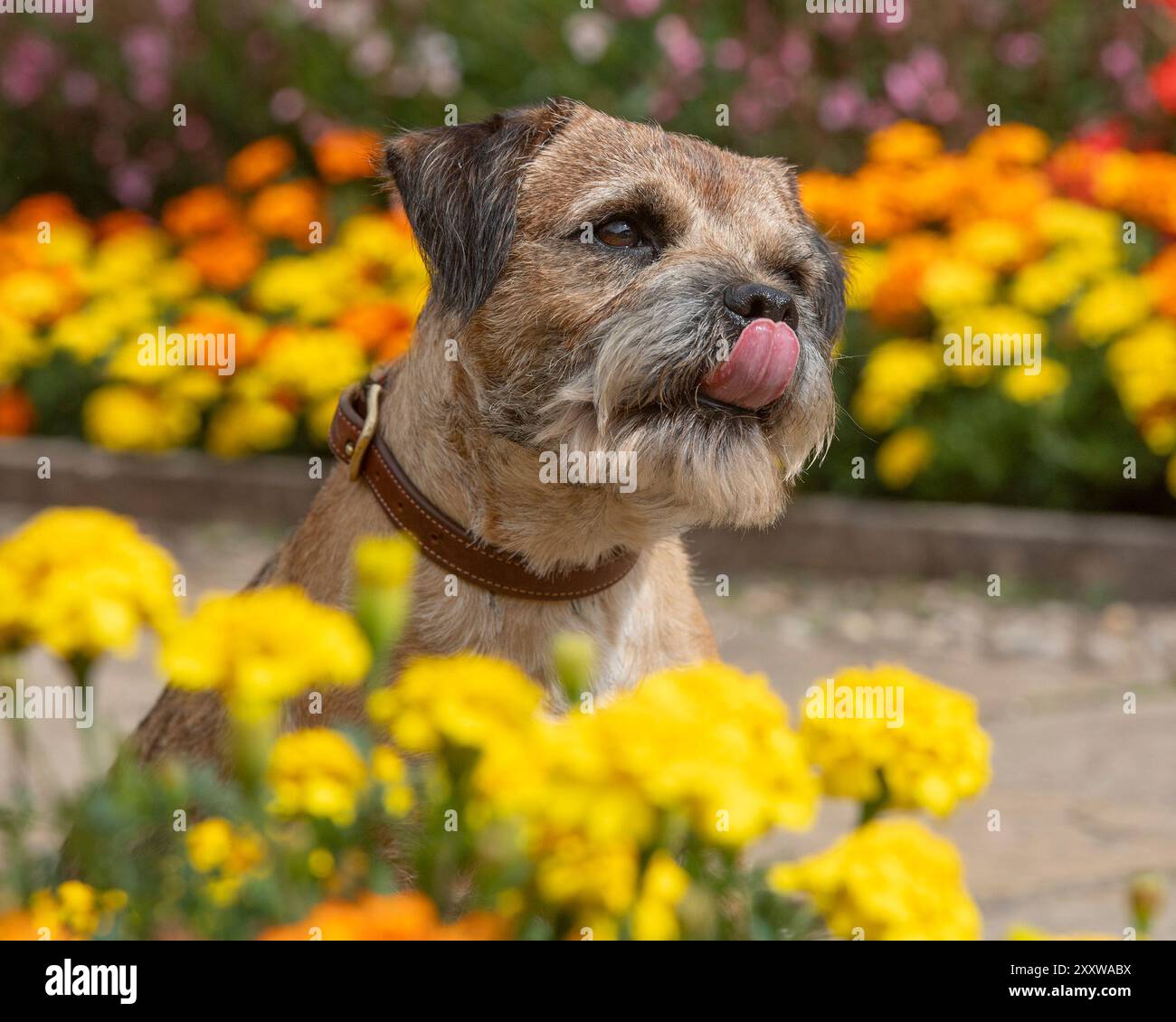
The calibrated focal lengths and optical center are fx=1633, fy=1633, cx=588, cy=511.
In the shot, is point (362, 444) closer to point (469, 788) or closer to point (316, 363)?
point (469, 788)

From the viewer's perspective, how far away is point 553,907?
125 cm

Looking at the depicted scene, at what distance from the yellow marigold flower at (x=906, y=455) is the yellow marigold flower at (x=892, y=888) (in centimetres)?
535

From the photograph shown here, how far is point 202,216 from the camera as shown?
25.9 feet

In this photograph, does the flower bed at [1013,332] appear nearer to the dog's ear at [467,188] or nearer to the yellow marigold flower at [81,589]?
the dog's ear at [467,188]

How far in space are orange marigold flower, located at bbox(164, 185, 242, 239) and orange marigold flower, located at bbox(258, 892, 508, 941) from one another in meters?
7.10

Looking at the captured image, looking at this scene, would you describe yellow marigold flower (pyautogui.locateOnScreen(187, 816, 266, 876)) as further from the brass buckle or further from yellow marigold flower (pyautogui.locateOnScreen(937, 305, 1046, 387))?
yellow marigold flower (pyautogui.locateOnScreen(937, 305, 1046, 387))

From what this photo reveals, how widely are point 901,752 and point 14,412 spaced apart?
724 cm

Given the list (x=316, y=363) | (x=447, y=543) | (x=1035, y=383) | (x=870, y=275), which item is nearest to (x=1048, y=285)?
(x=1035, y=383)

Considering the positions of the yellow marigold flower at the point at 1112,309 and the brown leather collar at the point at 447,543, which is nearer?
the brown leather collar at the point at 447,543

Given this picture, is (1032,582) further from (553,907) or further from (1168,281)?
(553,907)

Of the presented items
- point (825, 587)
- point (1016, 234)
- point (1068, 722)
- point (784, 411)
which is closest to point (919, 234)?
point (1016, 234)

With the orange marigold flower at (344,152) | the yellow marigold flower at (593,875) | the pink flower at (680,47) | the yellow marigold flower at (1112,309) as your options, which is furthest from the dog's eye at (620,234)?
the pink flower at (680,47)

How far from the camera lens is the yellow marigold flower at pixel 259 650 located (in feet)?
4.03

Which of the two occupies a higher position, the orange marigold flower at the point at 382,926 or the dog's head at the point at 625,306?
the dog's head at the point at 625,306
